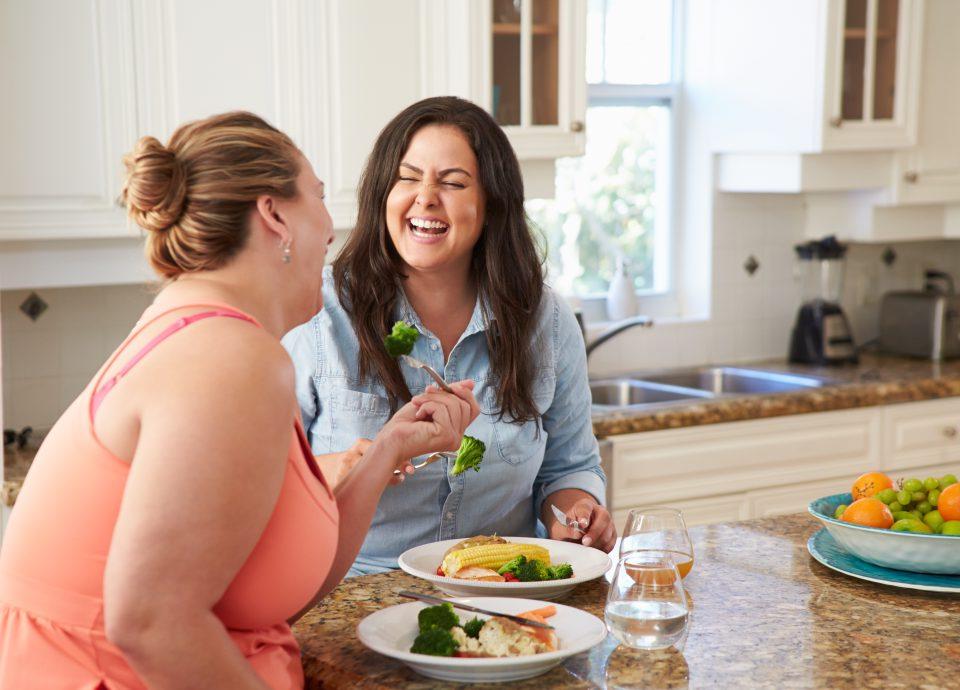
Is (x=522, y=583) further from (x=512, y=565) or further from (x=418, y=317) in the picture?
(x=418, y=317)

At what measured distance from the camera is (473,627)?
145 cm

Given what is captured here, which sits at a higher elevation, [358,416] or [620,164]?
[620,164]

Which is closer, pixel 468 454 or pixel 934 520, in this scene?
pixel 934 520

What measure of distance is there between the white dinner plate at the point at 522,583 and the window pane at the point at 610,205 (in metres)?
2.17

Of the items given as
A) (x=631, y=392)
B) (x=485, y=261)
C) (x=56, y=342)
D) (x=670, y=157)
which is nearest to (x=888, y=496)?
(x=485, y=261)

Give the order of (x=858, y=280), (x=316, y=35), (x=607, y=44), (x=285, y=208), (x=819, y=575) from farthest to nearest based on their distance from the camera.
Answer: (x=858, y=280), (x=607, y=44), (x=316, y=35), (x=819, y=575), (x=285, y=208)

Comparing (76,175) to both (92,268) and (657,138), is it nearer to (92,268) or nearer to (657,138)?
(92,268)

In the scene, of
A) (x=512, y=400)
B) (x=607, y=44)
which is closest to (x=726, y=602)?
(x=512, y=400)

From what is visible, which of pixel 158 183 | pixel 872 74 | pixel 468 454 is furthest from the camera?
pixel 872 74

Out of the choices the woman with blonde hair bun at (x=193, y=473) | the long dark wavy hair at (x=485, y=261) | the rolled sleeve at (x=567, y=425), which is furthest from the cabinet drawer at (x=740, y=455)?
the woman with blonde hair bun at (x=193, y=473)

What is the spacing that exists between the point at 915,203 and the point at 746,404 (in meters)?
1.13

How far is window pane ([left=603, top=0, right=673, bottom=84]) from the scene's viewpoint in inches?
157

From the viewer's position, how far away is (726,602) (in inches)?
65.7

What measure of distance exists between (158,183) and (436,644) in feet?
1.98
